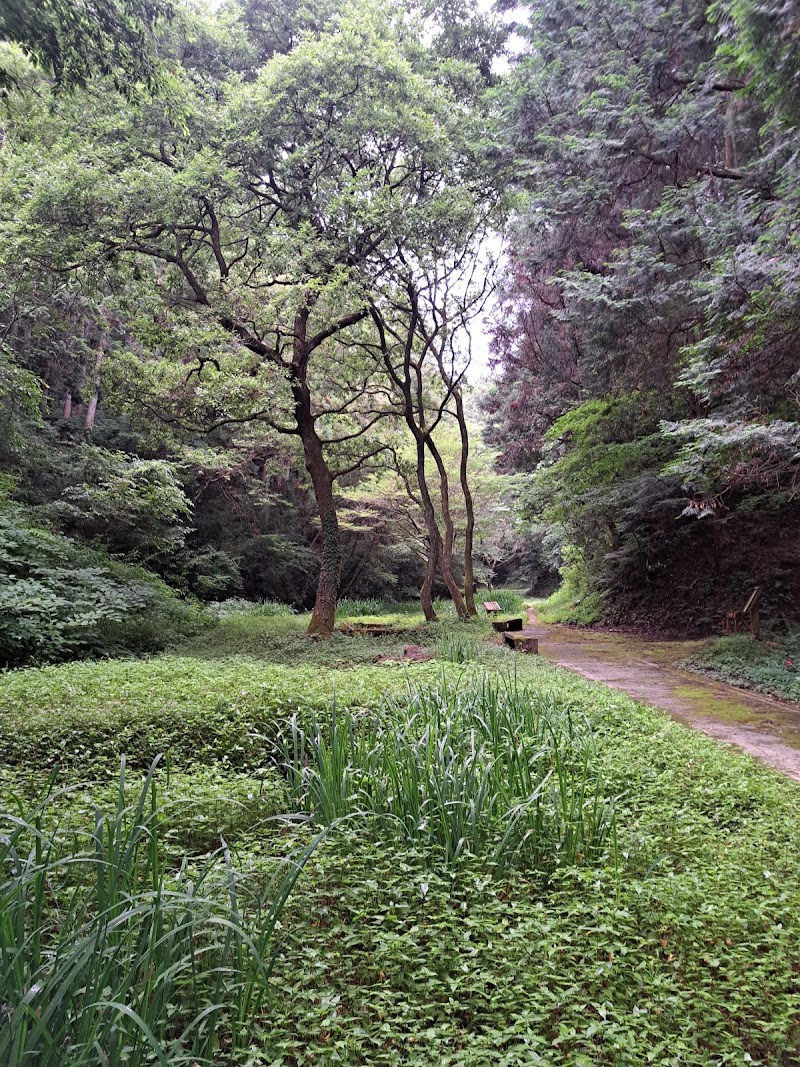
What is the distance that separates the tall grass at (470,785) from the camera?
2.37 metres

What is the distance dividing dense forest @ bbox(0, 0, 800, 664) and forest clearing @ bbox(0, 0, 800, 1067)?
0.07m

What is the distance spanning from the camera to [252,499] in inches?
706

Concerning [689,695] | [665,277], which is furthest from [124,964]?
[665,277]

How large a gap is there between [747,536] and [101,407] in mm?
14428

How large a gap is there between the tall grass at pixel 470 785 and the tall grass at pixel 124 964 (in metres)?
0.62

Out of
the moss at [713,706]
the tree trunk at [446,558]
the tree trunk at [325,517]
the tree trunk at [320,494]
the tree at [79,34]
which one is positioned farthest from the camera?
the tree trunk at [446,558]

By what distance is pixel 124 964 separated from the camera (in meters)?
1.46

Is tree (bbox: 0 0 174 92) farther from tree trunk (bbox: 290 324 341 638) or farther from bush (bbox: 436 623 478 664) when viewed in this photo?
bush (bbox: 436 623 478 664)

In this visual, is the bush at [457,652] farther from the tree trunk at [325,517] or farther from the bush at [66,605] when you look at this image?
the bush at [66,605]

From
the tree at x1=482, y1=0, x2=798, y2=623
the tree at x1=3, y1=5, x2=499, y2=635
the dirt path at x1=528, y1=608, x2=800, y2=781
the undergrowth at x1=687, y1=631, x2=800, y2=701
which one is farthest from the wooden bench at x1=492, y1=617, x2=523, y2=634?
the undergrowth at x1=687, y1=631, x2=800, y2=701

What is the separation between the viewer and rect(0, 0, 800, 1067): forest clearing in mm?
1664

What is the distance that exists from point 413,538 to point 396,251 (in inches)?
386

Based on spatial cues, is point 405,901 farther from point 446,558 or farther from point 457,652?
point 446,558

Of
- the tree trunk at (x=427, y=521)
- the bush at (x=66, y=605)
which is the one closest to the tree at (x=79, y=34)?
the bush at (x=66, y=605)
